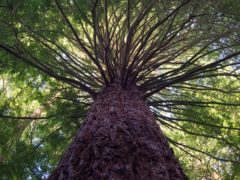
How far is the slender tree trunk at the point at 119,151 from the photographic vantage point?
6.75ft

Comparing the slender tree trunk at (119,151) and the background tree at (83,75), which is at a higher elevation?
the background tree at (83,75)

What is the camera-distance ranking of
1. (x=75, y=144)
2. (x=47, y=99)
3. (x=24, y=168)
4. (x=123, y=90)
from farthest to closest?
(x=47, y=99)
(x=24, y=168)
(x=123, y=90)
(x=75, y=144)

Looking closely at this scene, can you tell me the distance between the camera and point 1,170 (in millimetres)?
4496

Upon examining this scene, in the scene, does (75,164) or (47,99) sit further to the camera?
(47,99)

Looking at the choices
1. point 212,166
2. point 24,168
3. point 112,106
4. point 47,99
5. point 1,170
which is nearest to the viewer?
point 112,106

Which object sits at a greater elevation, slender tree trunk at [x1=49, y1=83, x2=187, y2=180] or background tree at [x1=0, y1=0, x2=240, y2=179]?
background tree at [x1=0, y1=0, x2=240, y2=179]

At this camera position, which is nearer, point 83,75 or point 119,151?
point 119,151

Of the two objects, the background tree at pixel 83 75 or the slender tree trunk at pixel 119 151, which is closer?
the slender tree trunk at pixel 119 151

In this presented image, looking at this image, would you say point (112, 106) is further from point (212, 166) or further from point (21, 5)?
point (212, 166)

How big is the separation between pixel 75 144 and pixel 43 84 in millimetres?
3542

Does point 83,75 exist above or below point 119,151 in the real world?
above

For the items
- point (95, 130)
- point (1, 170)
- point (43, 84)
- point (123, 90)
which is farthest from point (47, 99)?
point (95, 130)

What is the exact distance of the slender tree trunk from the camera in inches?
81.0

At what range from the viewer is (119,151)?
2.29 m
